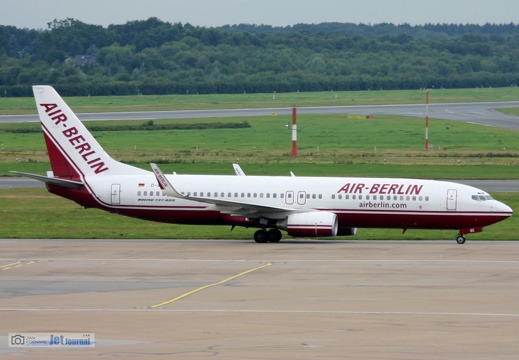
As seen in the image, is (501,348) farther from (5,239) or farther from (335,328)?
(5,239)

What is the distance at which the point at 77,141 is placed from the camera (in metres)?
49.6

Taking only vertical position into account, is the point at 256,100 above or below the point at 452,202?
above

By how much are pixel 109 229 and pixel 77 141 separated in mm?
5124

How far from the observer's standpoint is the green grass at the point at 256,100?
519 ft

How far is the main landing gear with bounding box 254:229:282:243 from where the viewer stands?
4803 centimetres

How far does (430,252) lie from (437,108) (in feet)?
371

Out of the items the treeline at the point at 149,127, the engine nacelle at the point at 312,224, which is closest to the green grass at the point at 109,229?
the engine nacelle at the point at 312,224

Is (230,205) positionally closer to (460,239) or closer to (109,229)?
(109,229)

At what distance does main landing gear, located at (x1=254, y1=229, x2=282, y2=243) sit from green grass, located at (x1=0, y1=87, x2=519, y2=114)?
103116 mm

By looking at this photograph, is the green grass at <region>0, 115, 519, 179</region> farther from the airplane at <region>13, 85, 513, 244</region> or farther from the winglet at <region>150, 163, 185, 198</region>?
the winglet at <region>150, 163, 185, 198</region>

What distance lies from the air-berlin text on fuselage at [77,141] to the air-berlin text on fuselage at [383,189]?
1126 cm

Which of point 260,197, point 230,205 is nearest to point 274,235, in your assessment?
point 260,197

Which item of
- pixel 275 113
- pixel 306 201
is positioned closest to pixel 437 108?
pixel 275 113

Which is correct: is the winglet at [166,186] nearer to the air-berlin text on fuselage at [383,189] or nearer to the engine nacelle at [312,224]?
the engine nacelle at [312,224]
